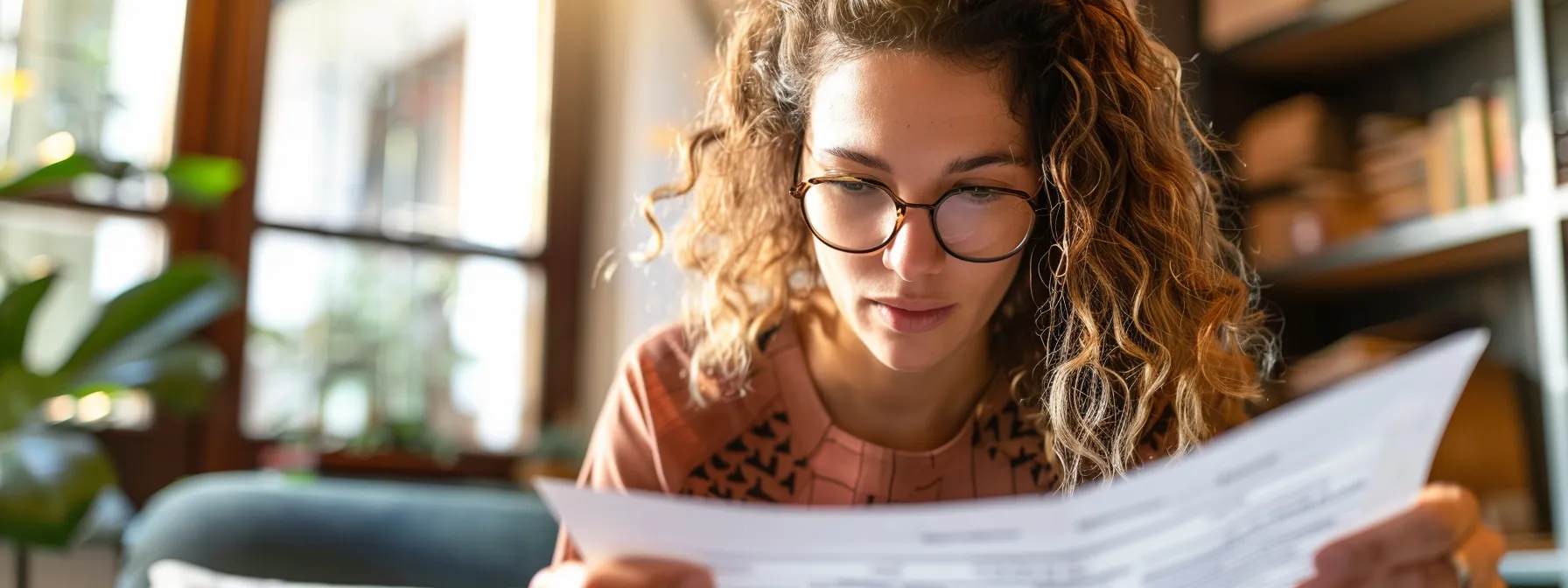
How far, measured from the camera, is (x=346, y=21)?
111 inches

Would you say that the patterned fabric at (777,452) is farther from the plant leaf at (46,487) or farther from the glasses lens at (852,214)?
the plant leaf at (46,487)

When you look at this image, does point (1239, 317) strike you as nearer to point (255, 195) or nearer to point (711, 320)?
point (711, 320)

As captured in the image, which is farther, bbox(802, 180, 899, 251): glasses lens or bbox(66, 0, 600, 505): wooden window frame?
bbox(66, 0, 600, 505): wooden window frame

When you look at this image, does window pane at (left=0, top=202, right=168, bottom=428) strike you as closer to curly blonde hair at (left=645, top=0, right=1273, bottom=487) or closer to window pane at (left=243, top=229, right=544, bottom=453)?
window pane at (left=243, top=229, right=544, bottom=453)

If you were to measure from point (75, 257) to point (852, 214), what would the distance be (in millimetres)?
2144

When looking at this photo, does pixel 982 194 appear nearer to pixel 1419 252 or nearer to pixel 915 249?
pixel 915 249

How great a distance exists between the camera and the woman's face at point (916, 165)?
76 centimetres

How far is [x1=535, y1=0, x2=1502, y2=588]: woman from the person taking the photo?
0.78 meters

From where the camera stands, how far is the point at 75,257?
2.41 meters

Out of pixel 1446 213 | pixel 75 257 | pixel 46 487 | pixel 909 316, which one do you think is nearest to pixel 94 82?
pixel 75 257

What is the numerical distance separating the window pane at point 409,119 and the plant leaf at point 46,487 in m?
1.06

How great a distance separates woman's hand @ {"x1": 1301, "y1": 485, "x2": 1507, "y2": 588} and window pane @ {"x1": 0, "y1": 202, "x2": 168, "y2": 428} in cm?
226

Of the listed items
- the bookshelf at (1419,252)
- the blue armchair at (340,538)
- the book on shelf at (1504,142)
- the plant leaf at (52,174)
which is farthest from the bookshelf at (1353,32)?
the plant leaf at (52,174)

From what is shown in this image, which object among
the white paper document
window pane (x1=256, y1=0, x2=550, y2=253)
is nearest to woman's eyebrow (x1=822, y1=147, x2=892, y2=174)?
the white paper document
